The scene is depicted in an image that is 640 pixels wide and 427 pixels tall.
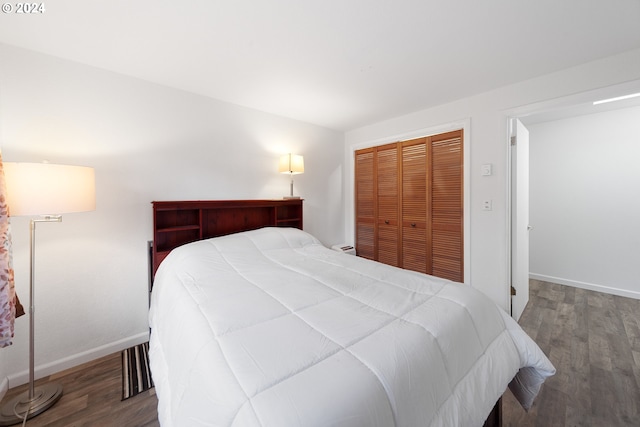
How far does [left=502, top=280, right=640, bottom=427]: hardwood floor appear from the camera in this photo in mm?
1447

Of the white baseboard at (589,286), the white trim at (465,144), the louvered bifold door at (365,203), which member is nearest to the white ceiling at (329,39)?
the white trim at (465,144)

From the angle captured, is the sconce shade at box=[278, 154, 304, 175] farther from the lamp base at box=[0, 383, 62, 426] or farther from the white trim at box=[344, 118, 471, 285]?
the lamp base at box=[0, 383, 62, 426]

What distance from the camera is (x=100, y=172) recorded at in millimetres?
1977

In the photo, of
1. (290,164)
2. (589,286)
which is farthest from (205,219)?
(589,286)

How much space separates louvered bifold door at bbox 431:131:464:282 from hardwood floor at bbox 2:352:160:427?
113 inches

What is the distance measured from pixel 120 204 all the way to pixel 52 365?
1.26 metres

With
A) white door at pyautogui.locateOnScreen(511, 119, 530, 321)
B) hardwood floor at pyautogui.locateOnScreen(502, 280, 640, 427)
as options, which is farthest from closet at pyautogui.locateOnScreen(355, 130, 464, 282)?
hardwood floor at pyautogui.locateOnScreen(502, 280, 640, 427)

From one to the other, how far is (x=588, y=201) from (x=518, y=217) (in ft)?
6.16

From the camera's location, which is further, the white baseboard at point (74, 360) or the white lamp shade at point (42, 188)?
the white baseboard at point (74, 360)

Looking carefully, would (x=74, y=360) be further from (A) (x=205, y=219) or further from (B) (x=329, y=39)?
(B) (x=329, y=39)

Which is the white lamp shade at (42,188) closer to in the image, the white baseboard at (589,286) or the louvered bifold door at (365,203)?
the louvered bifold door at (365,203)

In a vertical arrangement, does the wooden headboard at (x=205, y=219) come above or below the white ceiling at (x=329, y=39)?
below

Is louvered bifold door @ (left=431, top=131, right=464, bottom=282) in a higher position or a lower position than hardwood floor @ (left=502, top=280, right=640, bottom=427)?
higher

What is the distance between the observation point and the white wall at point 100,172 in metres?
1.72
